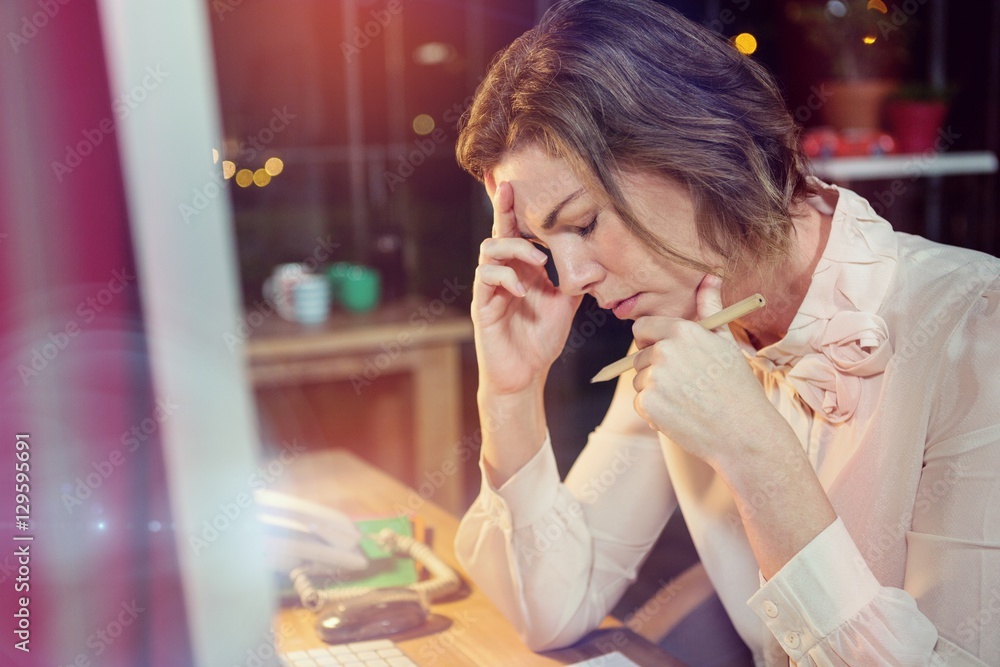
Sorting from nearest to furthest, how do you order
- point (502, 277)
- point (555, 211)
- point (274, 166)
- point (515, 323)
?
1. point (555, 211)
2. point (502, 277)
3. point (515, 323)
4. point (274, 166)

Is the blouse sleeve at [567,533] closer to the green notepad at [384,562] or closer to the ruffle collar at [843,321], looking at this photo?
the green notepad at [384,562]

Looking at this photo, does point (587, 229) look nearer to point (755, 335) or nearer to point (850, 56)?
point (755, 335)

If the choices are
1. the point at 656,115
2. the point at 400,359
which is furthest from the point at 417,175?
the point at 656,115

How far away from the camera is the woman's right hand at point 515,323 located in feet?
3.82

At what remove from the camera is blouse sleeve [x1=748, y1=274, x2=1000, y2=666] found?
866 millimetres

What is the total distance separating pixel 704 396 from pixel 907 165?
104 inches

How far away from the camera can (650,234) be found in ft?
3.27

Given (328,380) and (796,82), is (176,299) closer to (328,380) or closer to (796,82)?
(328,380)

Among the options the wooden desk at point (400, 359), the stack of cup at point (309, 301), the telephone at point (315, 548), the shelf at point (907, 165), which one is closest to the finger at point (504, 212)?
the telephone at point (315, 548)

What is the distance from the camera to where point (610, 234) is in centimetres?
100

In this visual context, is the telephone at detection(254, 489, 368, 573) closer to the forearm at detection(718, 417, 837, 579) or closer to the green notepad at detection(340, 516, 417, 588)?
the green notepad at detection(340, 516, 417, 588)

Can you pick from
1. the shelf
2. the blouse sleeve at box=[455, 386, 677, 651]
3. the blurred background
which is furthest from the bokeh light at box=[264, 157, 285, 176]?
the blouse sleeve at box=[455, 386, 677, 651]

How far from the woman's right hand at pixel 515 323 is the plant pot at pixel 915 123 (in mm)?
2455

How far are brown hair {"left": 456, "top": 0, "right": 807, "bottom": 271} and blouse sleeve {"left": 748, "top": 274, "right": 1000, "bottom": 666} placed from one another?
0.29 meters
